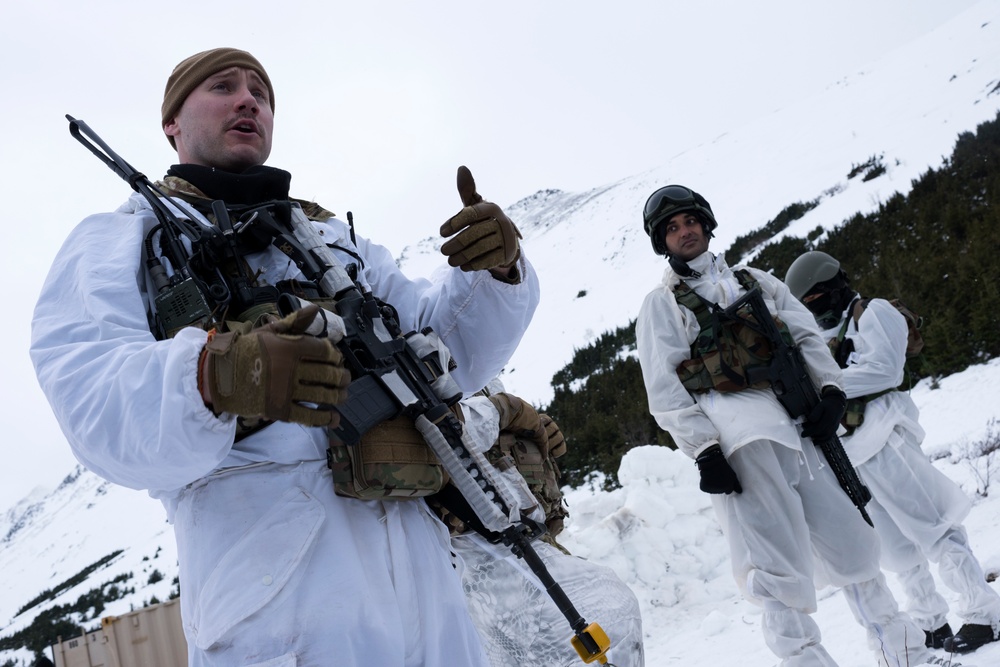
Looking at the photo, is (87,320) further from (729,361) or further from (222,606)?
(729,361)

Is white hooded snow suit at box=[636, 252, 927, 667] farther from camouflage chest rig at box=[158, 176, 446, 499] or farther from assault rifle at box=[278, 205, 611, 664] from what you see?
camouflage chest rig at box=[158, 176, 446, 499]

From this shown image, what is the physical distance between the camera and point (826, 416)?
3.22 metres

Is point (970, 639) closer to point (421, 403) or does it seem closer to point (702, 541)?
point (421, 403)

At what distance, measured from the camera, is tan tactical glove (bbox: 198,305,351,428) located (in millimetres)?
1106

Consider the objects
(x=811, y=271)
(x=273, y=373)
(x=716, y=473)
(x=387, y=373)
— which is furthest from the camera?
(x=811, y=271)

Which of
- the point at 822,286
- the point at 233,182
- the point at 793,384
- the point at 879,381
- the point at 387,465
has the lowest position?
the point at 879,381

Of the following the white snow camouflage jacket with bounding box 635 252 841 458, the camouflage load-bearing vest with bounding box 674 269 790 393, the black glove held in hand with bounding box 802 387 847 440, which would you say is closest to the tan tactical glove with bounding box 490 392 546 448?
the white snow camouflage jacket with bounding box 635 252 841 458

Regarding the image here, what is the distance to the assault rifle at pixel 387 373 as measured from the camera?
1.42 meters

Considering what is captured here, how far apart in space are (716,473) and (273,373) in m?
2.35

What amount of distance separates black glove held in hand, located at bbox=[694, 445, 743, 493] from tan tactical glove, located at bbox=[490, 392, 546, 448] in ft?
3.64

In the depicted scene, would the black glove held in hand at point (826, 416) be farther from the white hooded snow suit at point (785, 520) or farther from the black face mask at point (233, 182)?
the black face mask at point (233, 182)

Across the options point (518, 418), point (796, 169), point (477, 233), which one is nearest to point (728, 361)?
point (518, 418)

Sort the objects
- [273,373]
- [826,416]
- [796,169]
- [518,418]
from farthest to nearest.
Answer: [796,169] < [518,418] < [826,416] < [273,373]

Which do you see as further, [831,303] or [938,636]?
[831,303]
